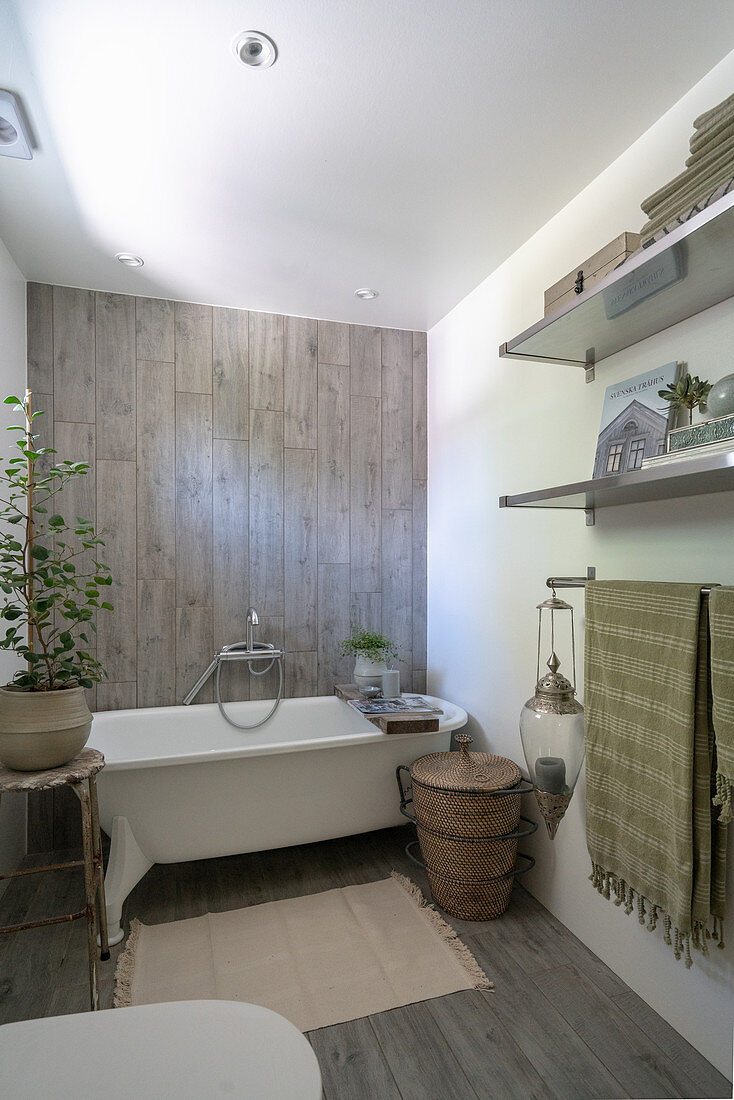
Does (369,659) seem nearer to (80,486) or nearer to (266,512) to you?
(266,512)

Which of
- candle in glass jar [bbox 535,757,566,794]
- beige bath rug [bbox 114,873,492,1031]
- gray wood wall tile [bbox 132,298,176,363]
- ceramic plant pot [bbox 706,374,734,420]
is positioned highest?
gray wood wall tile [bbox 132,298,176,363]

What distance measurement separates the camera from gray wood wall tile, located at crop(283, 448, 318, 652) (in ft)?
10.8

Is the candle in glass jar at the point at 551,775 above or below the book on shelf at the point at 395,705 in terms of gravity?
above

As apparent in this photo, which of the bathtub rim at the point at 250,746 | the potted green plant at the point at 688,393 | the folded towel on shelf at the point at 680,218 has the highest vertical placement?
the folded towel on shelf at the point at 680,218

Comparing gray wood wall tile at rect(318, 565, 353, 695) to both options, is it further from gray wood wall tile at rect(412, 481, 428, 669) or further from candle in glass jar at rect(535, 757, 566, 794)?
candle in glass jar at rect(535, 757, 566, 794)

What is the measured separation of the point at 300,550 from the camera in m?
3.30

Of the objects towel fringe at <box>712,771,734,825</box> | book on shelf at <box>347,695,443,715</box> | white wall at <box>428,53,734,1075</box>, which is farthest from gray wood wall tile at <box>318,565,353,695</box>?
towel fringe at <box>712,771,734,825</box>

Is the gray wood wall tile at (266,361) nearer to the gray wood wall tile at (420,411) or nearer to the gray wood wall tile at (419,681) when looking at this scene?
the gray wood wall tile at (420,411)

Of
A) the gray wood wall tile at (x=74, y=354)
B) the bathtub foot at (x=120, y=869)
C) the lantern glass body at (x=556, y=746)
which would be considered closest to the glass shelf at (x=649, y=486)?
the lantern glass body at (x=556, y=746)

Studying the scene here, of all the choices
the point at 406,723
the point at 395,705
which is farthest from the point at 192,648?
the point at 406,723

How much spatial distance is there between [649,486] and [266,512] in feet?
6.77

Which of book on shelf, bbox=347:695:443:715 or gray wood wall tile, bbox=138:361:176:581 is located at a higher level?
gray wood wall tile, bbox=138:361:176:581

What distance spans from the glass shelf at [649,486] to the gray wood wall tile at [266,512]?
1.52m

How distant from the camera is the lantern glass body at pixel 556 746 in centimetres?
178
